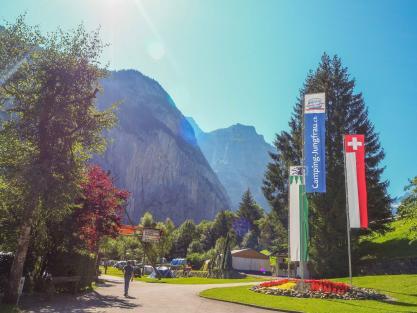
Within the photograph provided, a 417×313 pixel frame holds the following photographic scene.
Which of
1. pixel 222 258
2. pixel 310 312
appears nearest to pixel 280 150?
pixel 222 258

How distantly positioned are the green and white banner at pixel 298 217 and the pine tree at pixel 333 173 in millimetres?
11740

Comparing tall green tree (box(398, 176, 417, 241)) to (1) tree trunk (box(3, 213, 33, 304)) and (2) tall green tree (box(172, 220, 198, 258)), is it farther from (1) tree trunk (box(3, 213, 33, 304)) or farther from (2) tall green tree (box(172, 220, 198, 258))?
(2) tall green tree (box(172, 220, 198, 258))

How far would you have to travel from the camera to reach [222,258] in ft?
159

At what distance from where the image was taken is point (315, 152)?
23.9 metres

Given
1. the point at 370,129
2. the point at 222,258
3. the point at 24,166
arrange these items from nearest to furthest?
the point at 24,166
the point at 370,129
the point at 222,258

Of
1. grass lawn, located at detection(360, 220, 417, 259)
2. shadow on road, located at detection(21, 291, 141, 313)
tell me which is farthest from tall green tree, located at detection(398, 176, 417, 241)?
shadow on road, located at detection(21, 291, 141, 313)

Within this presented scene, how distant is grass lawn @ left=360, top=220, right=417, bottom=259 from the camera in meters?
32.4

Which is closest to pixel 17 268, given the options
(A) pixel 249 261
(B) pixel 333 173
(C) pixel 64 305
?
(C) pixel 64 305

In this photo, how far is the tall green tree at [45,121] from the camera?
14.8 meters

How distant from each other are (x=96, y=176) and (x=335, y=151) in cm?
2416

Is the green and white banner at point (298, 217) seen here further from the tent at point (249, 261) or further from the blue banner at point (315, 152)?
the tent at point (249, 261)

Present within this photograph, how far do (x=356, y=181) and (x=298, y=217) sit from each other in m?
3.94

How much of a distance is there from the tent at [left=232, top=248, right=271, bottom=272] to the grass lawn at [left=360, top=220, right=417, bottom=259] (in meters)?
28.1

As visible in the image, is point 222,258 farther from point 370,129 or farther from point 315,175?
point 315,175
